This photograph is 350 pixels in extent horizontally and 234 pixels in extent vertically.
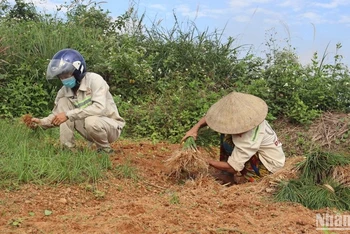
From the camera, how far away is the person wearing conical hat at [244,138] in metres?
4.45

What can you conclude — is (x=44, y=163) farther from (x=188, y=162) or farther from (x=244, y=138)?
(x=244, y=138)

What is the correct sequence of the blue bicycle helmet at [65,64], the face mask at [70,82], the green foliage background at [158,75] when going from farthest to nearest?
the green foliage background at [158,75] < the face mask at [70,82] < the blue bicycle helmet at [65,64]

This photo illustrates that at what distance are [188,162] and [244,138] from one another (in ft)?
1.79

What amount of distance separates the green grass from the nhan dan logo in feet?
6.16

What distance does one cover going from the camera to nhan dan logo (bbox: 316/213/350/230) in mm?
3337

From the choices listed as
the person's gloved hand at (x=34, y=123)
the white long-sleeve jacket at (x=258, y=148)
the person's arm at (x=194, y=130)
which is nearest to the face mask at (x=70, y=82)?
the person's gloved hand at (x=34, y=123)

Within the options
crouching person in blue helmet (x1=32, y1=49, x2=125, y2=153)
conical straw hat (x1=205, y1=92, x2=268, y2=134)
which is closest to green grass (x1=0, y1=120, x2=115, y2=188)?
crouching person in blue helmet (x1=32, y1=49, x2=125, y2=153)

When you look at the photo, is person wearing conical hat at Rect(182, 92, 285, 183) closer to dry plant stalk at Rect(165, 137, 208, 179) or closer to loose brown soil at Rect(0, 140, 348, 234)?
dry plant stalk at Rect(165, 137, 208, 179)

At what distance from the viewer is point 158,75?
799 centimetres

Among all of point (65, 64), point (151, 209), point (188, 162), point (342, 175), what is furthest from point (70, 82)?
point (342, 175)

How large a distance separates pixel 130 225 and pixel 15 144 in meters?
2.17

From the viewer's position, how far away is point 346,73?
24.5ft

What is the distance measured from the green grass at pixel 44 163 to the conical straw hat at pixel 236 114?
1080 mm

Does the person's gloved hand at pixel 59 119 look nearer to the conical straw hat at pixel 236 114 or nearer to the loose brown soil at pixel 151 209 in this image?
the loose brown soil at pixel 151 209
